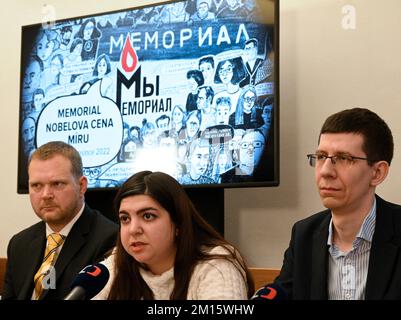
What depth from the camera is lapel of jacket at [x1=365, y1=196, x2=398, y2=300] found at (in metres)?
1.92

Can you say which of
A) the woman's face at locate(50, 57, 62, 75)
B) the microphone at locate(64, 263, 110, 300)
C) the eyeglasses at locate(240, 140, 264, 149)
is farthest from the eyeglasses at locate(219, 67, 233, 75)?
the microphone at locate(64, 263, 110, 300)

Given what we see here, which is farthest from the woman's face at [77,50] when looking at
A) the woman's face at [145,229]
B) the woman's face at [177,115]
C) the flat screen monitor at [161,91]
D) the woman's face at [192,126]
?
the woman's face at [145,229]

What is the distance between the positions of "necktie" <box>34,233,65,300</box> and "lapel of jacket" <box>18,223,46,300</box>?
30 mm

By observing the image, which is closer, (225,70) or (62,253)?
(62,253)

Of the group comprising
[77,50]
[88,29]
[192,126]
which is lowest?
A: [192,126]

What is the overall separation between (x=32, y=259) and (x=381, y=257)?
1650mm

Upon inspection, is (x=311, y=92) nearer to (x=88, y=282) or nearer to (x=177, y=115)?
(x=177, y=115)

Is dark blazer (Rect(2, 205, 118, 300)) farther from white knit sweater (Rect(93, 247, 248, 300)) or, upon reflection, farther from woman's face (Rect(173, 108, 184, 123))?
woman's face (Rect(173, 108, 184, 123))

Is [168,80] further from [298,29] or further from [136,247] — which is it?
[136,247]

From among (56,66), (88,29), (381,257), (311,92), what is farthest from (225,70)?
(381,257)

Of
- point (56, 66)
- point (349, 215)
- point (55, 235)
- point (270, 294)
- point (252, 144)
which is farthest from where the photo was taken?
point (56, 66)

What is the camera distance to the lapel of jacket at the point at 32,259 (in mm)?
2799

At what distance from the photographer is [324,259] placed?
2072 mm
